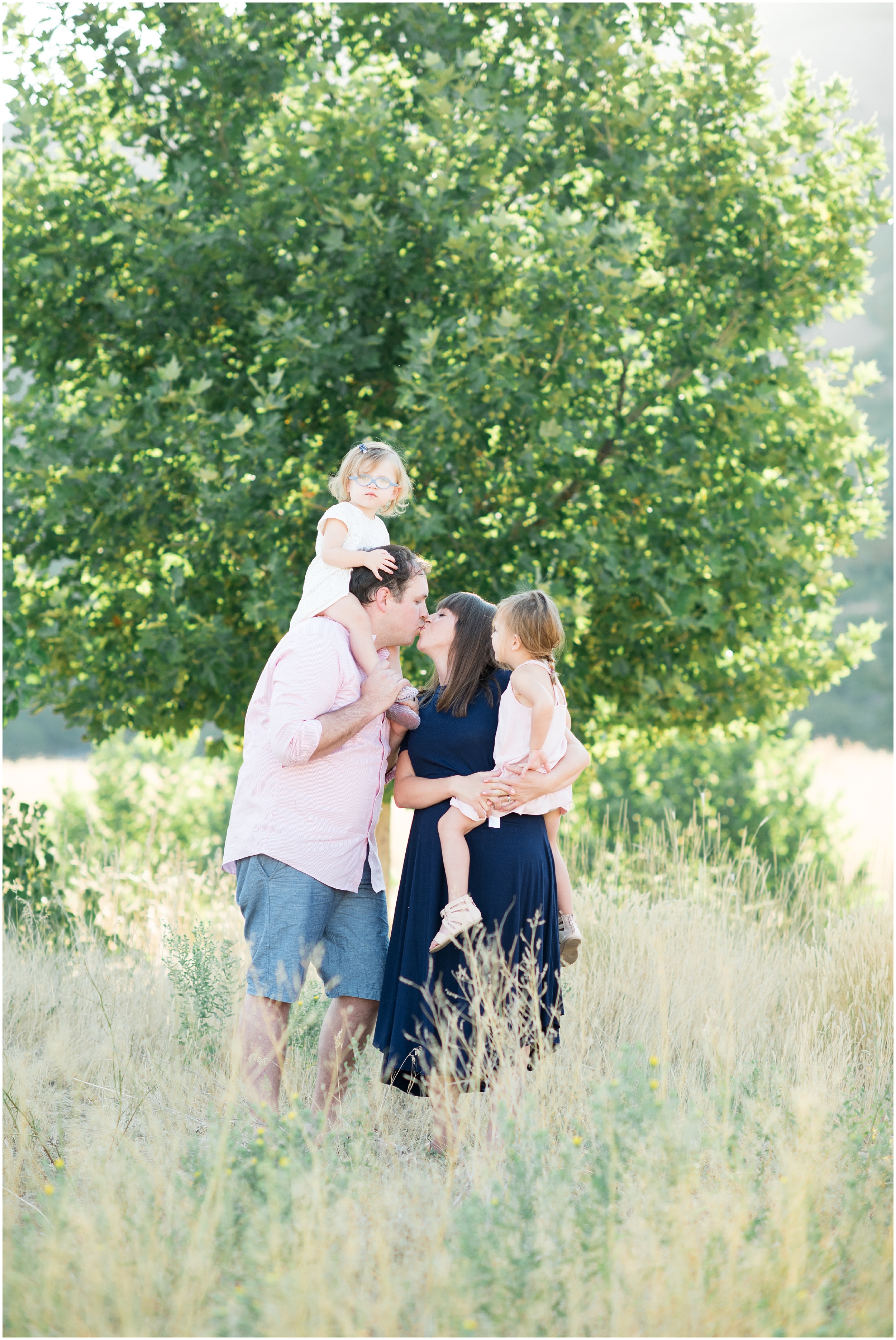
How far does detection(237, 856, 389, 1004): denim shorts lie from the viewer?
3254 millimetres

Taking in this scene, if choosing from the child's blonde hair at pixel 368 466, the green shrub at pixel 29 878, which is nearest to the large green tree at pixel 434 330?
the green shrub at pixel 29 878

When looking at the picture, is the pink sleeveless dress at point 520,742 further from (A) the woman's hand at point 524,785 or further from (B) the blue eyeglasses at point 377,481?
(B) the blue eyeglasses at point 377,481

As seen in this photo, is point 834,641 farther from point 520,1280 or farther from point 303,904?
point 520,1280

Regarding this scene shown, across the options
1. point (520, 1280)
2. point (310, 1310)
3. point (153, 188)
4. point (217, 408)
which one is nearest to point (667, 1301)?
point (520, 1280)

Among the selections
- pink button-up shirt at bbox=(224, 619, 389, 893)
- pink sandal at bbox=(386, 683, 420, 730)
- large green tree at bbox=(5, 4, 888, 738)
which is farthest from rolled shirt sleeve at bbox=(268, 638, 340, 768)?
large green tree at bbox=(5, 4, 888, 738)

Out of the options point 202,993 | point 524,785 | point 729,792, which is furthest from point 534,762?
point 729,792

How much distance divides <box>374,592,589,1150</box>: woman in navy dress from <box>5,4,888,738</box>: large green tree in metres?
2.05

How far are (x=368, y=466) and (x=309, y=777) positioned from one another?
1333 millimetres

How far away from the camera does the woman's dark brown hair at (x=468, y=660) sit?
343 centimetres

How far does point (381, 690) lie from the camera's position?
10.9 feet

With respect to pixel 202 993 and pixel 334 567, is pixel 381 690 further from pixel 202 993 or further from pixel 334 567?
pixel 202 993

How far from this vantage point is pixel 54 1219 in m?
2.84

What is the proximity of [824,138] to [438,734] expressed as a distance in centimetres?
501

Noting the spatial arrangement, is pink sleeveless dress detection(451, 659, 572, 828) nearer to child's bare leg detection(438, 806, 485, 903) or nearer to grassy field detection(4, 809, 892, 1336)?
child's bare leg detection(438, 806, 485, 903)
